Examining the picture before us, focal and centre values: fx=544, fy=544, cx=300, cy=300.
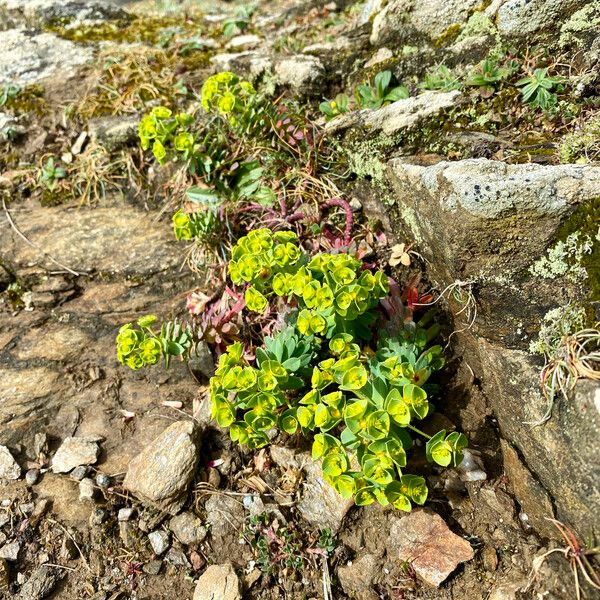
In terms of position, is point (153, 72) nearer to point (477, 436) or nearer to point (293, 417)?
point (293, 417)

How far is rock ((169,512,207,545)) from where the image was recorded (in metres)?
3.13

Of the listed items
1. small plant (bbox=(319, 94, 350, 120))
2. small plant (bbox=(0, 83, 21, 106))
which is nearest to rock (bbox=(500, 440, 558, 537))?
small plant (bbox=(319, 94, 350, 120))

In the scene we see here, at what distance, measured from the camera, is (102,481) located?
130 inches

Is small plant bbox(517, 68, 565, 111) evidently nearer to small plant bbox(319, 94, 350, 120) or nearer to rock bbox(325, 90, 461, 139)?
rock bbox(325, 90, 461, 139)

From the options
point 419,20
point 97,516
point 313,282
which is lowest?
point 97,516

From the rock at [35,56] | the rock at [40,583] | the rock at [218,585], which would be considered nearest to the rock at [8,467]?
the rock at [40,583]

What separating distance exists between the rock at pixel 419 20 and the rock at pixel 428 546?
10.9 feet

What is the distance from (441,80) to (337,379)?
7.61 ft

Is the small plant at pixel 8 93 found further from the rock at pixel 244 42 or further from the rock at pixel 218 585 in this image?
the rock at pixel 218 585

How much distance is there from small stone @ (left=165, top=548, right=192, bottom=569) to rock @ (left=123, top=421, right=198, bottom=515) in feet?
0.70

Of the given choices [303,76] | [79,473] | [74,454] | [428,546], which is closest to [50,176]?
[303,76]

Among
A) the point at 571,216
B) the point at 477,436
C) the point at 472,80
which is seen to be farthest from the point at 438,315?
the point at 472,80

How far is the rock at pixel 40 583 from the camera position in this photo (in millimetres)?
2916

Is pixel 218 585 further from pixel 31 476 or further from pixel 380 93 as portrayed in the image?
pixel 380 93
